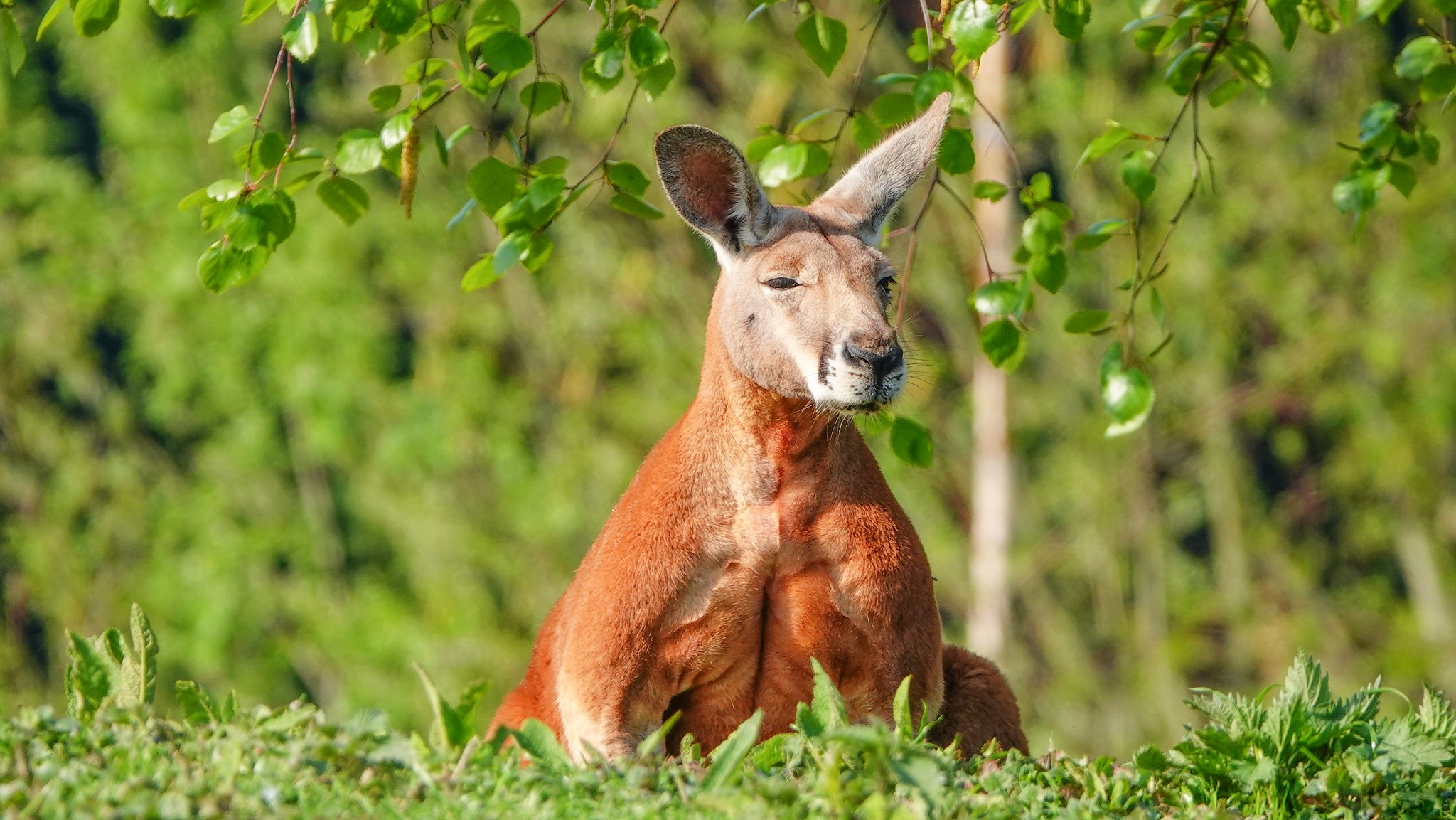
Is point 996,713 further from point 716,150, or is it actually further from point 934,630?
point 716,150

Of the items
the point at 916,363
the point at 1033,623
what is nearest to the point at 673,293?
the point at 1033,623

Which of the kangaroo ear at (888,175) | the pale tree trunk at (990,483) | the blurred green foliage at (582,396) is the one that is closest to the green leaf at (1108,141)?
the kangaroo ear at (888,175)

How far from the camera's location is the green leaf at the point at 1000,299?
472cm

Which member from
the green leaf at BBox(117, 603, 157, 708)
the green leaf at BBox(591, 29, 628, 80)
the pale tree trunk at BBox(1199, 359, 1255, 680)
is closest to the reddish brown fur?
the green leaf at BBox(591, 29, 628, 80)

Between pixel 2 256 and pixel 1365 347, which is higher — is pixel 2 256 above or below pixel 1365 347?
above

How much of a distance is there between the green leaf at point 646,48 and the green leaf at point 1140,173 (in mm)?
1325

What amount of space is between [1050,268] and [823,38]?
3.05ft

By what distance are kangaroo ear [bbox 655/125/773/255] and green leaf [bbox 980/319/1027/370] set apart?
3.02 feet

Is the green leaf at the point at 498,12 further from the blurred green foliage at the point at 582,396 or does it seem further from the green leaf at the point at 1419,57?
the blurred green foliage at the point at 582,396

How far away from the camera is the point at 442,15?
4863mm

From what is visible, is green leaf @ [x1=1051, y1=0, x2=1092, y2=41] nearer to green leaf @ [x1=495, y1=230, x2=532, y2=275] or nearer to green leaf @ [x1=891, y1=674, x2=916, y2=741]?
green leaf @ [x1=495, y1=230, x2=532, y2=275]

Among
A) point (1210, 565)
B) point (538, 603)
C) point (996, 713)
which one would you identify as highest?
point (996, 713)

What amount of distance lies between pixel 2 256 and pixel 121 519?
3247 mm

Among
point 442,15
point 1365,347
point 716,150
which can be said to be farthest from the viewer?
point 1365,347
